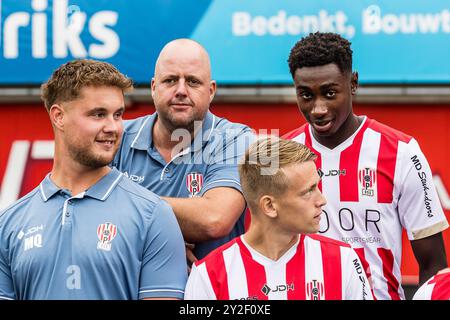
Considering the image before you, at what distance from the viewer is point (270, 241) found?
2.96m

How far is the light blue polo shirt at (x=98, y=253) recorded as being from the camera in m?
2.78

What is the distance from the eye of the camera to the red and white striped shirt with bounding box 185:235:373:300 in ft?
9.34

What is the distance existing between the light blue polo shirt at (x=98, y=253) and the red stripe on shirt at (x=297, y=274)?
14.1 inches

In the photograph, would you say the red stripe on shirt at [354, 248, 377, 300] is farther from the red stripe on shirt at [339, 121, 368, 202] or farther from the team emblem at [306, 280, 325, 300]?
the team emblem at [306, 280, 325, 300]

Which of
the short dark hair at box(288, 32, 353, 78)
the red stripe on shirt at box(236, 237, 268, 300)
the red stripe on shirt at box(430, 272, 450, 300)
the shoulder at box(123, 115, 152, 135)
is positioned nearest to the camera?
the red stripe on shirt at box(430, 272, 450, 300)

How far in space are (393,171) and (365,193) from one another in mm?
142

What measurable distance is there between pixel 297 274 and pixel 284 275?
0.15 feet

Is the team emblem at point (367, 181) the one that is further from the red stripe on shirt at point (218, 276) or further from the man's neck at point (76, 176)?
the man's neck at point (76, 176)

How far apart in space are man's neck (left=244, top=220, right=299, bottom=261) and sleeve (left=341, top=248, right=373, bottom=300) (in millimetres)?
212

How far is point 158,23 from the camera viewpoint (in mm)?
6027

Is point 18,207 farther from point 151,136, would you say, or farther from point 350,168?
point 350,168

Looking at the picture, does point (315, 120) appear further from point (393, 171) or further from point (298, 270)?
point (298, 270)

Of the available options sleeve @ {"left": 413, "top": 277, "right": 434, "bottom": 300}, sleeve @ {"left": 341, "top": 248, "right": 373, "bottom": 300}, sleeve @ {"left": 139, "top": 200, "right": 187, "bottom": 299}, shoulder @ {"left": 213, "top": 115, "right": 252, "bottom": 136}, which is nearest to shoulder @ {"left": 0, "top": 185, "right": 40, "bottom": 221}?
sleeve @ {"left": 139, "top": 200, "right": 187, "bottom": 299}
